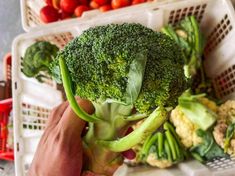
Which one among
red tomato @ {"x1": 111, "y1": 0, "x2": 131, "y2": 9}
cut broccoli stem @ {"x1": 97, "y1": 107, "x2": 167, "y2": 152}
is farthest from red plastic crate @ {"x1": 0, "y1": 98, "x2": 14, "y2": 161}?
cut broccoli stem @ {"x1": 97, "y1": 107, "x2": 167, "y2": 152}

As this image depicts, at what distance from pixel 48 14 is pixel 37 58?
31 centimetres

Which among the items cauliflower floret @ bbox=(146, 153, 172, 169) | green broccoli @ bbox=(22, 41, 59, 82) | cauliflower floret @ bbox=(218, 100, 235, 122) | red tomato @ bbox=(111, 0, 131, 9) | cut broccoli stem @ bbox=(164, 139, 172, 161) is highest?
red tomato @ bbox=(111, 0, 131, 9)

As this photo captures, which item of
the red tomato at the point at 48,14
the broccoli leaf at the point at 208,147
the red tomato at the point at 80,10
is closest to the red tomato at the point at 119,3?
the red tomato at the point at 80,10

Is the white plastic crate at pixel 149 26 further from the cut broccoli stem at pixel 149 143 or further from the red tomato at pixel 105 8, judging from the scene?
the red tomato at pixel 105 8

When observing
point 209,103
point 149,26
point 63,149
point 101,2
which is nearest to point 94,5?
point 101,2

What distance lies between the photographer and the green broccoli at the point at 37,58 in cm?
120

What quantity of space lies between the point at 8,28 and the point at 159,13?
0.89 m

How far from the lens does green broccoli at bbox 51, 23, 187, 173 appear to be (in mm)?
679

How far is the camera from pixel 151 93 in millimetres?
701

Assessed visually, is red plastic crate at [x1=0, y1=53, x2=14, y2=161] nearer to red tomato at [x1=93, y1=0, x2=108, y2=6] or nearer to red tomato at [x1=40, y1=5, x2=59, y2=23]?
red tomato at [x1=40, y1=5, x2=59, y2=23]

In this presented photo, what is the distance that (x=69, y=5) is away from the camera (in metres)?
1.48

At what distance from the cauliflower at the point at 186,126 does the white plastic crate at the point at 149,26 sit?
7 cm

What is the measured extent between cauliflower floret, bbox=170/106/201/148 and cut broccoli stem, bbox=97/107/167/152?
0.49 metres

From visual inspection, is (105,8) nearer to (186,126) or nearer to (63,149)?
(186,126)
